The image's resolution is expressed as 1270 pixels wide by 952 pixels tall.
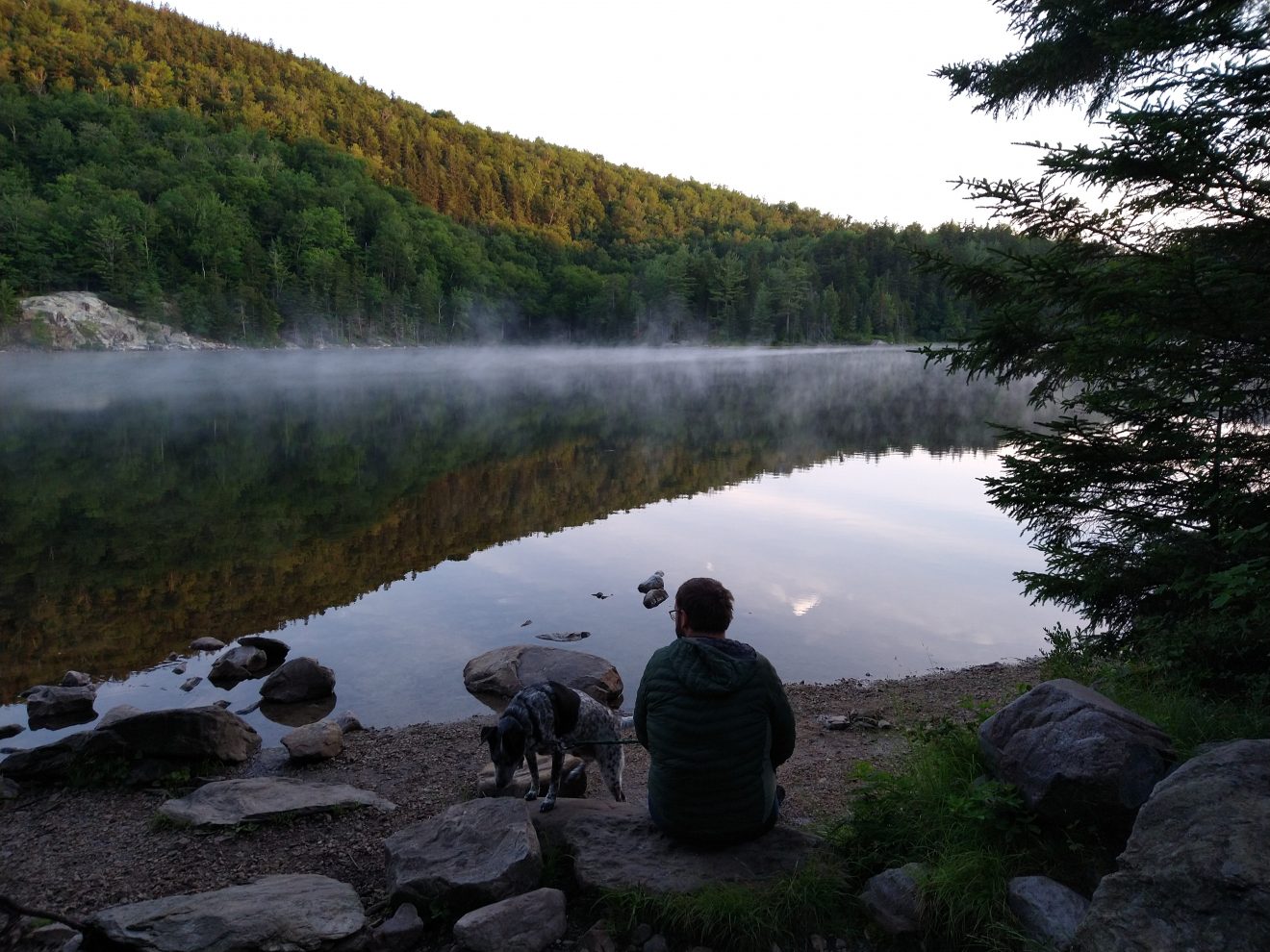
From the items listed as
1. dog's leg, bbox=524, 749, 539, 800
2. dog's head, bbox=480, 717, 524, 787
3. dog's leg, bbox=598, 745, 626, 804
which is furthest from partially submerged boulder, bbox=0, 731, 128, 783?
dog's leg, bbox=598, 745, 626, 804

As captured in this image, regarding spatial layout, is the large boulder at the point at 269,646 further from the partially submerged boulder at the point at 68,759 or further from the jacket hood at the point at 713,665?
the jacket hood at the point at 713,665

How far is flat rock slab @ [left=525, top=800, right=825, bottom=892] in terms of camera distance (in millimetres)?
3730

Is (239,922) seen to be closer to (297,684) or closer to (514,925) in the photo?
(514,925)

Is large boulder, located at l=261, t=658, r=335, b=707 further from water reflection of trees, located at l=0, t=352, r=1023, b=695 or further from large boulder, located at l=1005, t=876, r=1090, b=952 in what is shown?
large boulder, located at l=1005, t=876, r=1090, b=952

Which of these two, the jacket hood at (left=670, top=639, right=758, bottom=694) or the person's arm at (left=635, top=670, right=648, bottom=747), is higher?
the jacket hood at (left=670, top=639, right=758, bottom=694)

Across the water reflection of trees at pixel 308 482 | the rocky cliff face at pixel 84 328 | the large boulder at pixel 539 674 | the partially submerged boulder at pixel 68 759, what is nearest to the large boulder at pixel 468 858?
the partially submerged boulder at pixel 68 759

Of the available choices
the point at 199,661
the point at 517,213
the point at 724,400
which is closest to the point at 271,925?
the point at 199,661

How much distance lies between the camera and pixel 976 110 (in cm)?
802

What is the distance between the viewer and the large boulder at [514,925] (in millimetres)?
3543

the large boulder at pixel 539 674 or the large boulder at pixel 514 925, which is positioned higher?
the large boulder at pixel 514 925

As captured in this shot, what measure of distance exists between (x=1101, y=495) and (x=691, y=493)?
14.6 metres

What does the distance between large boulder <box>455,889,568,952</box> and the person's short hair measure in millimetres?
1461

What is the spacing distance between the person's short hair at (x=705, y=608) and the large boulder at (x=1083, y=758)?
153 cm

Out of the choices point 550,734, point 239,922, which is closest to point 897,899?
point 550,734
